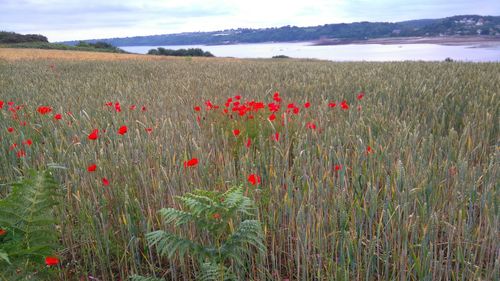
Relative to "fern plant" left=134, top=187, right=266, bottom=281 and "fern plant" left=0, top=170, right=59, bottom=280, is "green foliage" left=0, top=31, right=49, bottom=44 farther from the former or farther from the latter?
"fern plant" left=134, top=187, right=266, bottom=281

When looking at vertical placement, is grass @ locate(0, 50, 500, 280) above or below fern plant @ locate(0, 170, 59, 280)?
below

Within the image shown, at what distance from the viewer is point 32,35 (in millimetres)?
57844

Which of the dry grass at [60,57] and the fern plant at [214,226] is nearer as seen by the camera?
the fern plant at [214,226]

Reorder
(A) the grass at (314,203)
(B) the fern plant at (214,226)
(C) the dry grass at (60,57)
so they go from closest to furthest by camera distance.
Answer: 1. (B) the fern plant at (214,226)
2. (A) the grass at (314,203)
3. (C) the dry grass at (60,57)

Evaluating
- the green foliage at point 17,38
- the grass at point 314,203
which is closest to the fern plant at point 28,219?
the grass at point 314,203

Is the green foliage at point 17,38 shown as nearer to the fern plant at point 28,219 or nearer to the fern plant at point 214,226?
the fern plant at point 28,219

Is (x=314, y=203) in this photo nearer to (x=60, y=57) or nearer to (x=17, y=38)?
(x=60, y=57)

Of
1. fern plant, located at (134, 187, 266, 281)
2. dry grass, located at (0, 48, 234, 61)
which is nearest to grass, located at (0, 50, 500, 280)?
fern plant, located at (134, 187, 266, 281)

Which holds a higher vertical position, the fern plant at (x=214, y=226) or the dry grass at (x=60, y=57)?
the dry grass at (x=60, y=57)

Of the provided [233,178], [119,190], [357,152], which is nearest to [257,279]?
[233,178]

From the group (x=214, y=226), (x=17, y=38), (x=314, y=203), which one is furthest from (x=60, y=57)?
(x=17, y=38)

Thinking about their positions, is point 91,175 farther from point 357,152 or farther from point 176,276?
point 357,152

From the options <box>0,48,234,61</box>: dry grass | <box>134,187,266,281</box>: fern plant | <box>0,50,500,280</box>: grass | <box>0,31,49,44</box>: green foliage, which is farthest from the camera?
<box>0,31,49,44</box>: green foliage

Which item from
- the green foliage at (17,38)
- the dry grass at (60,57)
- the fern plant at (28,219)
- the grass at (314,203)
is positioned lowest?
the grass at (314,203)
